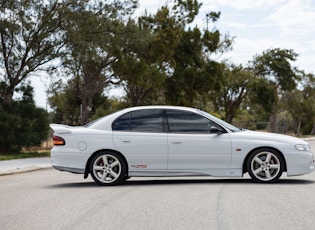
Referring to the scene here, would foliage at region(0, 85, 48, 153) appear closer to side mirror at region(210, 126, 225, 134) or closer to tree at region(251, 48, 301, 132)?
side mirror at region(210, 126, 225, 134)

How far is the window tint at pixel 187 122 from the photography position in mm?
13227

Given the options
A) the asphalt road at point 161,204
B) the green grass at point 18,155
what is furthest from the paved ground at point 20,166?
the asphalt road at point 161,204

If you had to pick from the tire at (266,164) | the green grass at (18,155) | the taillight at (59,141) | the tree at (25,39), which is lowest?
the green grass at (18,155)

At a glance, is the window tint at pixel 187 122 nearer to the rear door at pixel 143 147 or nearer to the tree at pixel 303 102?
the rear door at pixel 143 147

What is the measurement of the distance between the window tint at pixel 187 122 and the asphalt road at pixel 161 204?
3.61 ft

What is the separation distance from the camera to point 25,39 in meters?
26.4

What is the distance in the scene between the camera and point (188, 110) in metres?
13.3

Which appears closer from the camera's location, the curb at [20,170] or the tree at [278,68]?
the curb at [20,170]

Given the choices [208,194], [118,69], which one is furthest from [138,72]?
[208,194]

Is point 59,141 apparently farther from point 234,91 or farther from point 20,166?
point 234,91

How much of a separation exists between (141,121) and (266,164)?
104 inches

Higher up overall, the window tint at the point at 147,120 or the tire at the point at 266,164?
the window tint at the point at 147,120

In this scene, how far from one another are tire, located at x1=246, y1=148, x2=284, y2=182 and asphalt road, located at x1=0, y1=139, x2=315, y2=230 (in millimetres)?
240

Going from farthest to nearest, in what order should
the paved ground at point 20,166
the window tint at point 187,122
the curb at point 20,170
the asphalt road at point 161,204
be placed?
the paved ground at point 20,166, the curb at point 20,170, the window tint at point 187,122, the asphalt road at point 161,204
